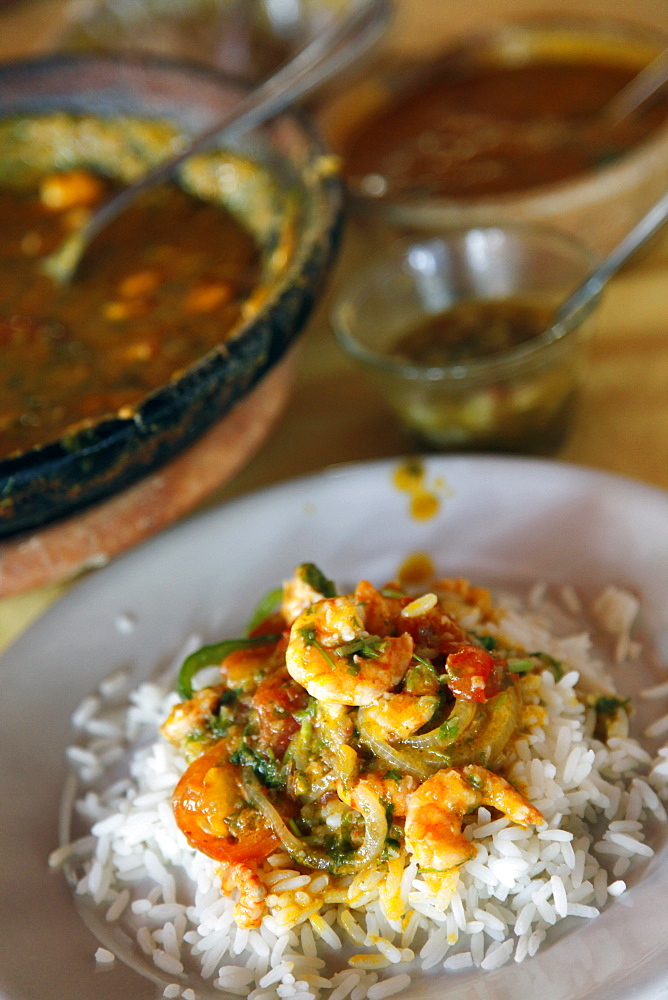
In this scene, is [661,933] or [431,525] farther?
[431,525]

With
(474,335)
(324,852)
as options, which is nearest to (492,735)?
(324,852)

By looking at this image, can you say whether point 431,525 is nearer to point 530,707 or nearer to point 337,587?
point 337,587

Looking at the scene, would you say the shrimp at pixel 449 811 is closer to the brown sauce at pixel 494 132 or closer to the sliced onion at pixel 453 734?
the sliced onion at pixel 453 734

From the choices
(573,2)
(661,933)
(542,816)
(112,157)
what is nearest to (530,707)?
(542,816)

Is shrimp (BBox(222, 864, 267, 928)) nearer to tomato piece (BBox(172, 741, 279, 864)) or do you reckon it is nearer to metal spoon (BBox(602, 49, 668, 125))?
tomato piece (BBox(172, 741, 279, 864))

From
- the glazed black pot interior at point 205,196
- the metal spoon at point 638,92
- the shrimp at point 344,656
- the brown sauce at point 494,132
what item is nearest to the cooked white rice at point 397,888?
the shrimp at point 344,656

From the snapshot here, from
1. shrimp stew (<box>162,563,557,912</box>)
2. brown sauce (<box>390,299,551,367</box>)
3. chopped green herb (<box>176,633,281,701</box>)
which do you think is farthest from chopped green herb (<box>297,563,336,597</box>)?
brown sauce (<box>390,299,551,367</box>)

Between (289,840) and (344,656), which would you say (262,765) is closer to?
(289,840)
